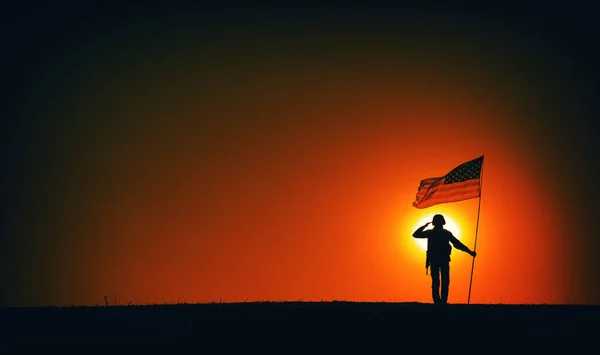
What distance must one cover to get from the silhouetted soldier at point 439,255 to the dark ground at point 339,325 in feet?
8.78

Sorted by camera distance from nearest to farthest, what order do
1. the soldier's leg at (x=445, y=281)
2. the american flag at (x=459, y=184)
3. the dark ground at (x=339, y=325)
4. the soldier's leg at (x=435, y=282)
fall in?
the dark ground at (x=339, y=325) < the soldier's leg at (x=445, y=281) < the soldier's leg at (x=435, y=282) < the american flag at (x=459, y=184)

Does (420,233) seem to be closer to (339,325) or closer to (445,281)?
(445,281)

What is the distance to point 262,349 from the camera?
11047 millimetres

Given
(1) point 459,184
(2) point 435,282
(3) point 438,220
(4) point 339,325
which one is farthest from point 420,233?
(4) point 339,325

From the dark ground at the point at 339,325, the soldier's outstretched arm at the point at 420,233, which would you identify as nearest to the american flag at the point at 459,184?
the soldier's outstretched arm at the point at 420,233

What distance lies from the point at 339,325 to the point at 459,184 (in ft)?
36.4

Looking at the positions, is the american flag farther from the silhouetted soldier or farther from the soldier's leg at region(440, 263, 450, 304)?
the soldier's leg at region(440, 263, 450, 304)

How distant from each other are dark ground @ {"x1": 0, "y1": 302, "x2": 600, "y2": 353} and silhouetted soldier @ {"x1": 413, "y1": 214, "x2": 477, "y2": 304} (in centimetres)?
268

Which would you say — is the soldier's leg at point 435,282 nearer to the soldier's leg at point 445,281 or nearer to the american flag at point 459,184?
the soldier's leg at point 445,281

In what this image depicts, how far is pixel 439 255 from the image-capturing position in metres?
17.5

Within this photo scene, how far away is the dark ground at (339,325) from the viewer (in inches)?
449

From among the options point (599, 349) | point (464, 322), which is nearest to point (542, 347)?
point (599, 349)

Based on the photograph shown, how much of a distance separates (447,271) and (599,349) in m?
6.76

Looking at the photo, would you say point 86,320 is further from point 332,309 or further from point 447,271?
point 447,271
